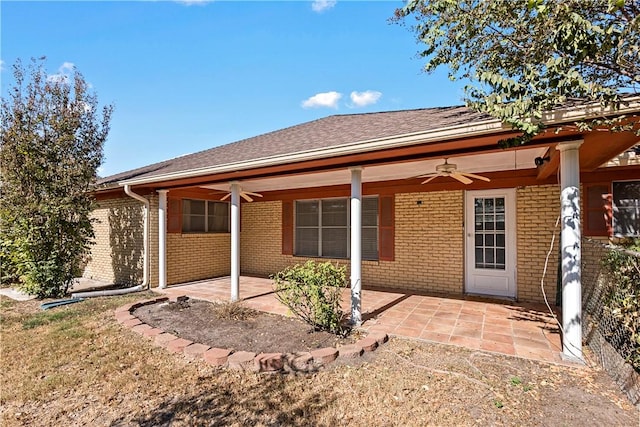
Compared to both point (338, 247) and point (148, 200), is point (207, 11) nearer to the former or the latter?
point (148, 200)

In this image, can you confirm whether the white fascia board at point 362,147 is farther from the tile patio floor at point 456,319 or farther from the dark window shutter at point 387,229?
the dark window shutter at point 387,229

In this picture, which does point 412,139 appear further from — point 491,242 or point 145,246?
point 145,246

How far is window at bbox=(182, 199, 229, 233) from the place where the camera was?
816 cm

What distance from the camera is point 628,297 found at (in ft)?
9.14

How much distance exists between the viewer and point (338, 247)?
26.3 feet

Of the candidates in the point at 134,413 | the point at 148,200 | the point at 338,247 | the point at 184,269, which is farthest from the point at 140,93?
the point at 134,413

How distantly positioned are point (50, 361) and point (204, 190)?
5195 mm

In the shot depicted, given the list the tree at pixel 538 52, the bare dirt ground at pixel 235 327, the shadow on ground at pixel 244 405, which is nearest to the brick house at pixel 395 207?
the tree at pixel 538 52

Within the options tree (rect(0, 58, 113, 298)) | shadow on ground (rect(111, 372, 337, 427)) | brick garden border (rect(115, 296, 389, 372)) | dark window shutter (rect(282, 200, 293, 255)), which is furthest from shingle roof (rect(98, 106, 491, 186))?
shadow on ground (rect(111, 372, 337, 427))

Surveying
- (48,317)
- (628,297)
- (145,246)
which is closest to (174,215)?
(145,246)

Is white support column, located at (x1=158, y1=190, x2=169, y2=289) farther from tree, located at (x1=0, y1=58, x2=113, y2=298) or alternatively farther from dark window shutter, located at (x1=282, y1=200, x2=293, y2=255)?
dark window shutter, located at (x1=282, y1=200, x2=293, y2=255)

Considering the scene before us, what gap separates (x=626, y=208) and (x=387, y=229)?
13.5ft

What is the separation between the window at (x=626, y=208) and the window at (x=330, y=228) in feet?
14.1

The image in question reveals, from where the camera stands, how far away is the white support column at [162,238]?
7.27m
